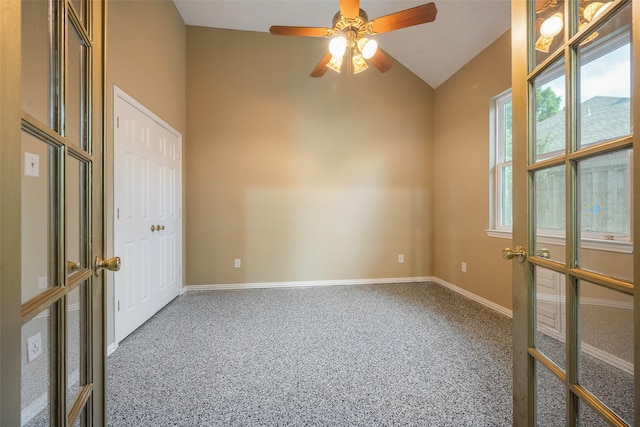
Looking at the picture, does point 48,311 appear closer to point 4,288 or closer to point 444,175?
point 4,288

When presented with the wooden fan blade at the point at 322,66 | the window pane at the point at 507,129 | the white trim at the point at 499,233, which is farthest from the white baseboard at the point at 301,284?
the wooden fan blade at the point at 322,66

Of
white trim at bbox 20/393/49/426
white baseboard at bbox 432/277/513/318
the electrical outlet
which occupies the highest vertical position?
the electrical outlet

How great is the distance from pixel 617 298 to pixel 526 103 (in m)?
0.63

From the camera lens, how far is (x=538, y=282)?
0.84 meters

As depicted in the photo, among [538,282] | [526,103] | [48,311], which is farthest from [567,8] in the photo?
[48,311]

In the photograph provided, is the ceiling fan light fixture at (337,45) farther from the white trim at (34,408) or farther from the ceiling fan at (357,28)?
the white trim at (34,408)

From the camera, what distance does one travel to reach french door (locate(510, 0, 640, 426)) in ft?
1.86


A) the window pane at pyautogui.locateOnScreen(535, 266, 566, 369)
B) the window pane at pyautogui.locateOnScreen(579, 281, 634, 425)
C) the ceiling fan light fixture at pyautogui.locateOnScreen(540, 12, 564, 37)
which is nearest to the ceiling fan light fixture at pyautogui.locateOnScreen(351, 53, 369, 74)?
the ceiling fan light fixture at pyautogui.locateOnScreen(540, 12, 564, 37)

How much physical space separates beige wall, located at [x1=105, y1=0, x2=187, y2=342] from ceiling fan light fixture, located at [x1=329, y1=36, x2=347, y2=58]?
142 centimetres

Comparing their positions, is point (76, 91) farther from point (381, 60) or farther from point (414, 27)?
point (414, 27)

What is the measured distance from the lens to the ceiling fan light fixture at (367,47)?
1754 mm

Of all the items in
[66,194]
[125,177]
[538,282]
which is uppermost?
[125,177]

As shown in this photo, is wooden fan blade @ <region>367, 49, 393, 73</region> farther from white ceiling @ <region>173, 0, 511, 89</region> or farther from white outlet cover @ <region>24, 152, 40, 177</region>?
white outlet cover @ <region>24, 152, 40, 177</region>

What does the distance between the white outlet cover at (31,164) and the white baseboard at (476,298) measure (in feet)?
10.1
